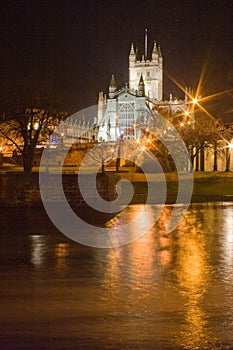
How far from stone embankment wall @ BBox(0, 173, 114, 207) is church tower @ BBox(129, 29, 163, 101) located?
132 metres

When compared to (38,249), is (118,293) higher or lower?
lower

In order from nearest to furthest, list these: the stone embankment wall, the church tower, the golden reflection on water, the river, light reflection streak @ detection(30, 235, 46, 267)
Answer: the river → the golden reflection on water → light reflection streak @ detection(30, 235, 46, 267) → the stone embankment wall → the church tower

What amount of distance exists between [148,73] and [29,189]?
447ft

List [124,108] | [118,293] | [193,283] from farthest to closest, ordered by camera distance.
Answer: [124,108] → [193,283] → [118,293]

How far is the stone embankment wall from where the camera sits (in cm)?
2416

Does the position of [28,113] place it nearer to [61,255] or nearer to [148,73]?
[61,255]

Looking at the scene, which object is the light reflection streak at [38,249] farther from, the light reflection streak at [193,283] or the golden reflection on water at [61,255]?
the light reflection streak at [193,283]

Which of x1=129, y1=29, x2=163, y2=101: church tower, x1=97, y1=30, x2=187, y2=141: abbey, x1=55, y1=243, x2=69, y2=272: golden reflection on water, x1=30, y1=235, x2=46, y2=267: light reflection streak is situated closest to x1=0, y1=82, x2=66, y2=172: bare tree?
x1=30, y1=235, x2=46, y2=267: light reflection streak

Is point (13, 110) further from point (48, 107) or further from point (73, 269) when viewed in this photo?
point (73, 269)

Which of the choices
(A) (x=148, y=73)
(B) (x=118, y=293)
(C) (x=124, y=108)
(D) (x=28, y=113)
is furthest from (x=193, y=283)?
(A) (x=148, y=73)

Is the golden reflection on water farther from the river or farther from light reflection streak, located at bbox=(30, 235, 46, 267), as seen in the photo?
light reflection streak, located at bbox=(30, 235, 46, 267)

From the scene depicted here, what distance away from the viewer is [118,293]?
8.93 m

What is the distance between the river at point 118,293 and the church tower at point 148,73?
142641 millimetres

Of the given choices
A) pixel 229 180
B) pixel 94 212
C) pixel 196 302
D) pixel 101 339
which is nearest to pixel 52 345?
pixel 101 339
